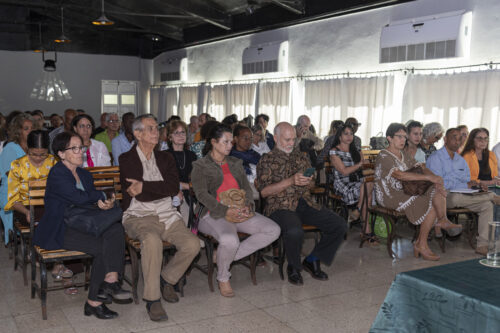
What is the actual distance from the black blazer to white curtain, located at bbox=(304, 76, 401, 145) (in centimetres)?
604

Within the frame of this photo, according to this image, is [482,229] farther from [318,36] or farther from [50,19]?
[50,19]

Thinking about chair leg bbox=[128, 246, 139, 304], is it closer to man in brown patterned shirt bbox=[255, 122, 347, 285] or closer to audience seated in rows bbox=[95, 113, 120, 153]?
man in brown patterned shirt bbox=[255, 122, 347, 285]

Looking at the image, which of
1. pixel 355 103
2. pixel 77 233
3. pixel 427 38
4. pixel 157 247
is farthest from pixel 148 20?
pixel 157 247

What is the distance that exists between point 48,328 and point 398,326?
228 cm

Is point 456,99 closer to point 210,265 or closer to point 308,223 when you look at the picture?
point 308,223

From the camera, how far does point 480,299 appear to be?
180 cm

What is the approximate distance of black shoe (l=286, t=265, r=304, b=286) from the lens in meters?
4.09

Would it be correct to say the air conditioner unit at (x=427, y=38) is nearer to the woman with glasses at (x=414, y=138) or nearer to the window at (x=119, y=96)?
the woman with glasses at (x=414, y=138)

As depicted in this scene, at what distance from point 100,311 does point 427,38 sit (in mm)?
6222

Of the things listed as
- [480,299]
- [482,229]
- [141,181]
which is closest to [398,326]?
[480,299]

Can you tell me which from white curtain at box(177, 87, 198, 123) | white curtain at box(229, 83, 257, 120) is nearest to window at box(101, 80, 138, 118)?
white curtain at box(177, 87, 198, 123)

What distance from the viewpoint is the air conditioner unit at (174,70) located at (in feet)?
46.3

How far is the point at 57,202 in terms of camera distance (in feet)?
10.9

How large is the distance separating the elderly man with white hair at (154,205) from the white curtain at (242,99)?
7591mm
